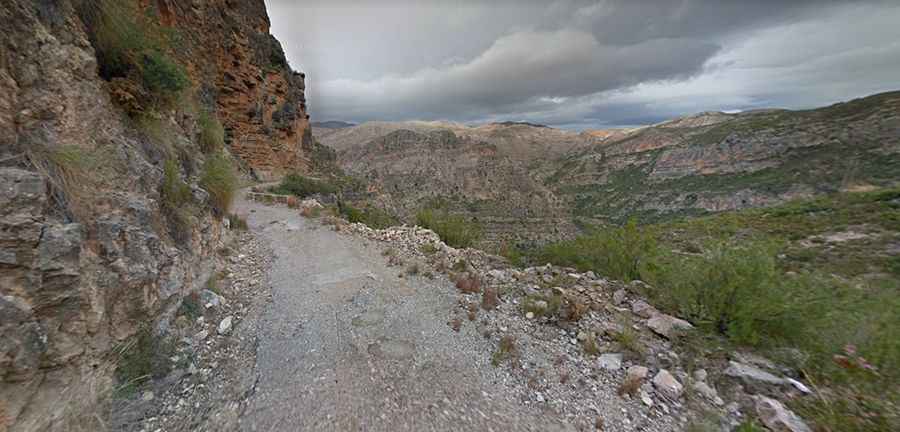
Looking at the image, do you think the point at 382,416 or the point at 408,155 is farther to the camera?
the point at 408,155

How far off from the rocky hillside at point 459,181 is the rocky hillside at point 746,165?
15.4 m

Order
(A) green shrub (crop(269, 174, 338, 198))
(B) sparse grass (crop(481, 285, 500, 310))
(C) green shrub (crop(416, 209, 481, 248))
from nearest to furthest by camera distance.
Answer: (B) sparse grass (crop(481, 285, 500, 310)), (C) green shrub (crop(416, 209, 481, 248)), (A) green shrub (crop(269, 174, 338, 198))

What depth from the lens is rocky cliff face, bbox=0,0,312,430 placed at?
6.25ft

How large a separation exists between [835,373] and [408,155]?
3603 inches

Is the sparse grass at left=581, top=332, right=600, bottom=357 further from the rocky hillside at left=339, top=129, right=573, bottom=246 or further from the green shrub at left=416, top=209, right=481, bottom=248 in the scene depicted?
the rocky hillside at left=339, top=129, right=573, bottom=246

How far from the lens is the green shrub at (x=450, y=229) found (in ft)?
32.2

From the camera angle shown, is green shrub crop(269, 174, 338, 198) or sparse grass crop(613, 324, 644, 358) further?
green shrub crop(269, 174, 338, 198)

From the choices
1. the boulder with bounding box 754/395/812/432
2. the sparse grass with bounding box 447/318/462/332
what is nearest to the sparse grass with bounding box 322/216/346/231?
the sparse grass with bounding box 447/318/462/332

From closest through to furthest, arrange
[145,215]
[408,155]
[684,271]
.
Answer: [145,215] → [684,271] → [408,155]

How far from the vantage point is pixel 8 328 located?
178cm

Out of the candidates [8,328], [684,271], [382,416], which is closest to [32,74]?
[8,328]

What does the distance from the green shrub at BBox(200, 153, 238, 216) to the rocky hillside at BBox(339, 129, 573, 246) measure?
1204 inches

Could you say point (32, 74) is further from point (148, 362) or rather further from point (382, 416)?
point (382, 416)

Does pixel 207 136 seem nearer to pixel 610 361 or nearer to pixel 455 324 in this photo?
pixel 455 324
